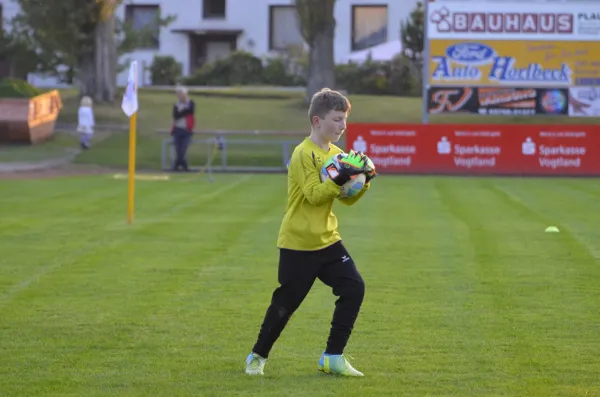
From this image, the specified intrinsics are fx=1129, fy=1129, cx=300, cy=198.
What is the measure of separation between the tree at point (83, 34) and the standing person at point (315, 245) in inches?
1178

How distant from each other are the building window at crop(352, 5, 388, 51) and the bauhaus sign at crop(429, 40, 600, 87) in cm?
2594

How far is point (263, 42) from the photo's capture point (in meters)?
55.6

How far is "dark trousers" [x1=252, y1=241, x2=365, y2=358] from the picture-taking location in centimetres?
638

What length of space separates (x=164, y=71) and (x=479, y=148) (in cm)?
2737

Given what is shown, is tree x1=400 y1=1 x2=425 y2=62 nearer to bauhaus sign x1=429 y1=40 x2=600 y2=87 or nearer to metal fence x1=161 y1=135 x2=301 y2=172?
metal fence x1=161 y1=135 x2=301 y2=172

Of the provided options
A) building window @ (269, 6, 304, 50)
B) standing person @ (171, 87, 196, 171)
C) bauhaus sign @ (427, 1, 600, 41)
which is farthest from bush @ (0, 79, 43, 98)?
building window @ (269, 6, 304, 50)

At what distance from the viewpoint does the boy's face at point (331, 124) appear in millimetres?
6184

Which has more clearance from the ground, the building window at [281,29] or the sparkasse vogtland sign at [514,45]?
the building window at [281,29]

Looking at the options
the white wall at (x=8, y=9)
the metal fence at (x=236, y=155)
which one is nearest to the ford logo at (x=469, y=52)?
the metal fence at (x=236, y=155)

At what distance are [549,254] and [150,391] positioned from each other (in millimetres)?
6959

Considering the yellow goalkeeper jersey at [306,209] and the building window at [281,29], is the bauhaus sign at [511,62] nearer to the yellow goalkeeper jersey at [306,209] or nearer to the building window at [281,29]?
the yellow goalkeeper jersey at [306,209]

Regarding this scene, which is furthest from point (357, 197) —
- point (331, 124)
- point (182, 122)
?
point (182, 122)

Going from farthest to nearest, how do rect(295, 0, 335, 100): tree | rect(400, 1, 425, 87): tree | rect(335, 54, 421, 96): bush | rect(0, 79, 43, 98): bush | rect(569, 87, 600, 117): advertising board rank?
rect(400, 1, 425, 87): tree < rect(335, 54, 421, 96): bush < rect(295, 0, 335, 100): tree < rect(0, 79, 43, 98): bush < rect(569, 87, 600, 117): advertising board

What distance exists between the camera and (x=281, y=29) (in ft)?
183
